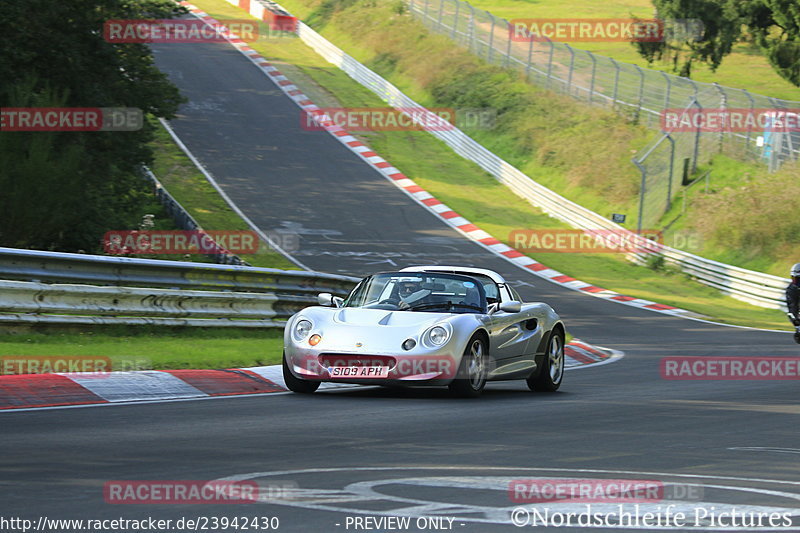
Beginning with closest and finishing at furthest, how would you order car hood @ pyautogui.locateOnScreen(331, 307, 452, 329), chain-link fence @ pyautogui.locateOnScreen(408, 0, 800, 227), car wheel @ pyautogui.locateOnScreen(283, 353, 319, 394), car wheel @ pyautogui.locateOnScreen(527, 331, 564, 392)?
car hood @ pyautogui.locateOnScreen(331, 307, 452, 329), car wheel @ pyautogui.locateOnScreen(283, 353, 319, 394), car wheel @ pyautogui.locateOnScreen(527, 331, 564, 392), chain-link fence @ pyautogui.locateOnScreen(408, 0, 800, 227)

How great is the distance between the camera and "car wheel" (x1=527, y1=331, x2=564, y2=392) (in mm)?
12758

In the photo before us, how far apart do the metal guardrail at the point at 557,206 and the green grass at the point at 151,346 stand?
18.2 m

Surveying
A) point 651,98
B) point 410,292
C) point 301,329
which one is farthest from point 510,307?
point 651,98

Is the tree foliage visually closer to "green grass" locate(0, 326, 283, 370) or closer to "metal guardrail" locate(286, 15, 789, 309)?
"metal guardrail" locate(286, 15, 789, 309)

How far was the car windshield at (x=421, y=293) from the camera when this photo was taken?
465 inches

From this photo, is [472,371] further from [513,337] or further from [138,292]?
[138,292]

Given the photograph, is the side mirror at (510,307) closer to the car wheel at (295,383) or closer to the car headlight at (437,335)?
the car headlight at (437,335)

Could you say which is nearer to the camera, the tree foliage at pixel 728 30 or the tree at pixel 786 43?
the tree at pixel 786 43

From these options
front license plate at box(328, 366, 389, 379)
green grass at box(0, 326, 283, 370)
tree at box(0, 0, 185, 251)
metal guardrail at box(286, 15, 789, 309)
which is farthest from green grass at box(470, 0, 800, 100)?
front license plate at box(328, 366, 389, 379)

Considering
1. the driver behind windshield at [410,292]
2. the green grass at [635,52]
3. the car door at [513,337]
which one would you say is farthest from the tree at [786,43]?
the driver behind windshield at [410,292]

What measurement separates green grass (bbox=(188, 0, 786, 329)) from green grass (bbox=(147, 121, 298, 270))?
7535mm

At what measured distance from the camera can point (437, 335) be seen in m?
11.0

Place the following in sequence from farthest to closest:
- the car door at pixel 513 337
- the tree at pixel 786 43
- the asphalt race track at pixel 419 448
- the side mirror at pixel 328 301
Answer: the tree at pixel 786 43, the car door at pixel 513 337, the side mirror at pixel 328 301, the asphalt race track at pixel 419 448

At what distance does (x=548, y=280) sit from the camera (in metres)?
30.0
